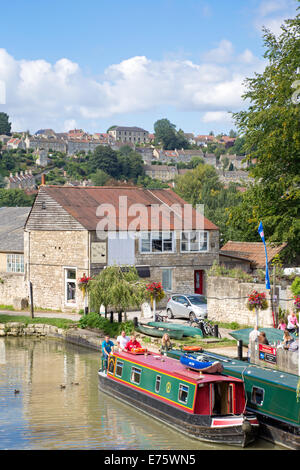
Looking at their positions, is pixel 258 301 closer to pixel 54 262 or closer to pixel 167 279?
pixel 167 279

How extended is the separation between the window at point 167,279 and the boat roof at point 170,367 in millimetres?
16137

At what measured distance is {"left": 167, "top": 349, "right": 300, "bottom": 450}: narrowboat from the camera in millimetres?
16562

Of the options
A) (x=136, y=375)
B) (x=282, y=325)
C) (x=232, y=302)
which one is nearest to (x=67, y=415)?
(x=136, y=375)

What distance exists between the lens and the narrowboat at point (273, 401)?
16.6 metres

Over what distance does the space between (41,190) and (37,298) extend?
20.5 ft

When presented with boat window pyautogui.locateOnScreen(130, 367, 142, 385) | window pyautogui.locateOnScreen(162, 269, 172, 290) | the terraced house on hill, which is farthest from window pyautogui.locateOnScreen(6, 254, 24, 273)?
boat window pyautogui.locateOnScreen(130, 367, 142, 385)

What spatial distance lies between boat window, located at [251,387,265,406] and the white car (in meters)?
14.0

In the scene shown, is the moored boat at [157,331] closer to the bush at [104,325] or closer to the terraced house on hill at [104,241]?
the bush at [104,325]

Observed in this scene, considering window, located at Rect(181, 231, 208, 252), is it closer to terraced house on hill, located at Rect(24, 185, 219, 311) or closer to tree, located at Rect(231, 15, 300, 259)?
terraced house on hill, located at Rect(24, 185, 219, 311)

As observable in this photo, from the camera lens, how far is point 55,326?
3272 cm

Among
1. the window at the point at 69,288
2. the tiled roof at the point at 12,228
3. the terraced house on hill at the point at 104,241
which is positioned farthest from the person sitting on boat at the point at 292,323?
the tiled roof at the point at 12,228

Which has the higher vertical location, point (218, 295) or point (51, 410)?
point (218, 295)
